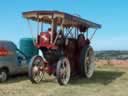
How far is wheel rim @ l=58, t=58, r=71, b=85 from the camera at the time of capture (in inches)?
576

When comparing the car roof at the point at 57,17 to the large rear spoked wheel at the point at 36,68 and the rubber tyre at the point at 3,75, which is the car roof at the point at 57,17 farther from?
the rubber tyre at the point at 3,75

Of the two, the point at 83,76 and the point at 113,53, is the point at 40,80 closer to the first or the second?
the point at 83,76

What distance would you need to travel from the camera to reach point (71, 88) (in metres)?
13.8

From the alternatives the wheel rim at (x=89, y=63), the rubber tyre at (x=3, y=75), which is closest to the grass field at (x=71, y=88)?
the rubber tyre at (x=3, y=75)

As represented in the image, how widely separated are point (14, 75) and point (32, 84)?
277 cm

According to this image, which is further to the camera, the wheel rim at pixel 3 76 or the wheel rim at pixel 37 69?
the wheel rim at pixel 3 76

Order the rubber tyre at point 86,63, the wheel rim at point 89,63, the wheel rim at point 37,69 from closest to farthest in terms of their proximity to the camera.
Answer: the wheel rim at point 37,69 < the rubber tyre at point 86,63 < the wheel rim at point 89,63

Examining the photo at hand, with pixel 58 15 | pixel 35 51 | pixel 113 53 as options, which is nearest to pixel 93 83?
pixel 58 15

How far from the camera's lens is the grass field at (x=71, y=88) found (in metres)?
12.8

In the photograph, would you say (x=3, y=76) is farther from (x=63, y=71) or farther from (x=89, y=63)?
(x=89, y=63)

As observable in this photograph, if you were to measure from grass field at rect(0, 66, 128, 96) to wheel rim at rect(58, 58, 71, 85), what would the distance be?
0.28m

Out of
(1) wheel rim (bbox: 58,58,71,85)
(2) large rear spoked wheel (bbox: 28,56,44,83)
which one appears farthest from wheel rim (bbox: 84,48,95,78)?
(2) large rear spoked wheel (bbox: 28,56,44,83)

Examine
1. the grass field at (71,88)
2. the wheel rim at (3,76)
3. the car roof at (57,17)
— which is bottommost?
the grass field at (71,88)

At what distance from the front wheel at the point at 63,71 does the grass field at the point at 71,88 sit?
0.79 feet
